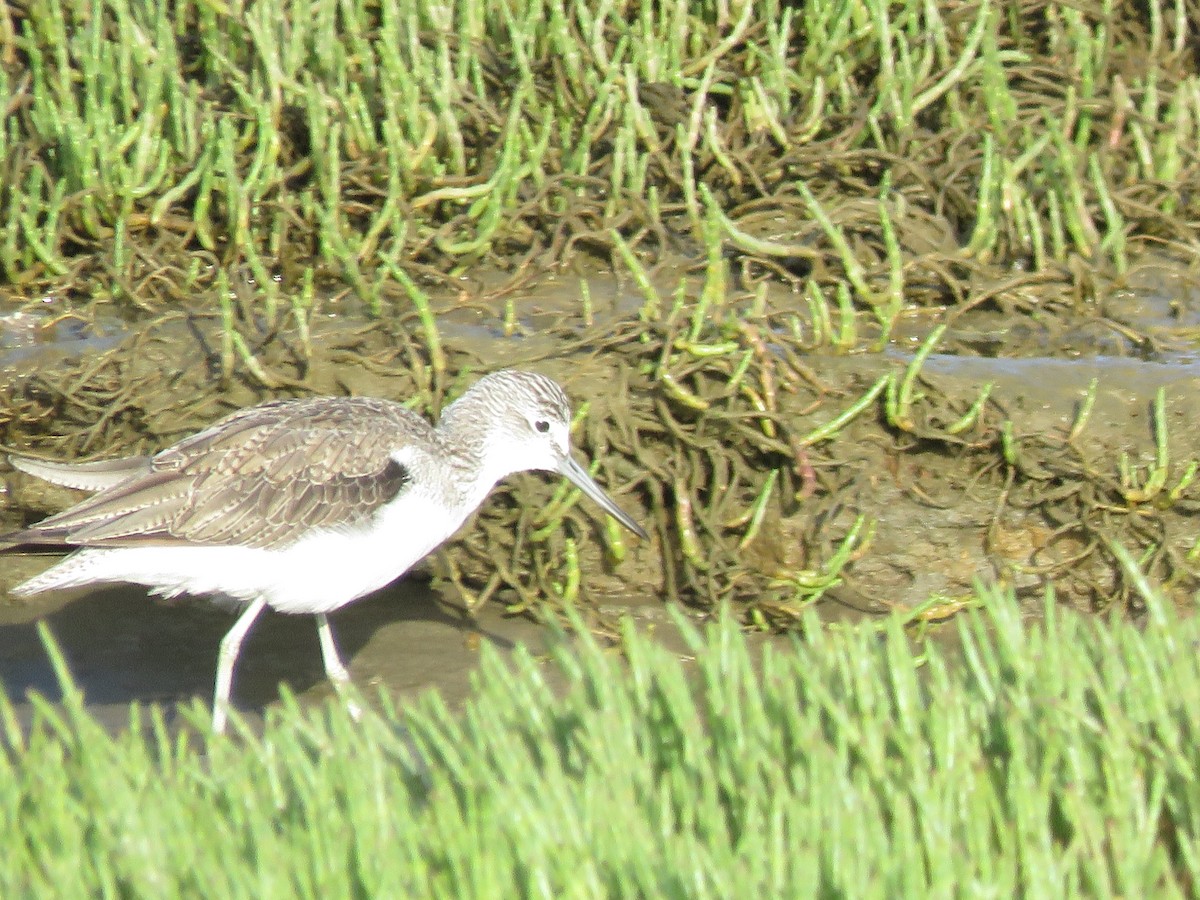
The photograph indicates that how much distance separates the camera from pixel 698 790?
335 centimetres

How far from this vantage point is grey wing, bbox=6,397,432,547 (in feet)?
16.9

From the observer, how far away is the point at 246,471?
527 centimetres

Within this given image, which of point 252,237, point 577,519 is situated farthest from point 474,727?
point 252,237

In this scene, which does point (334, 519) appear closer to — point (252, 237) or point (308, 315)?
point (308, 315)

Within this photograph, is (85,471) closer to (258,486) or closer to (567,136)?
(258,486)

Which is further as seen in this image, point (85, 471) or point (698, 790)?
point (85, 471)

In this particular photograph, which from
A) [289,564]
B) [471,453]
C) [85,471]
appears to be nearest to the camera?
[289,564]

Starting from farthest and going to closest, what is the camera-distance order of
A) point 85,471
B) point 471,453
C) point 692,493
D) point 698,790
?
point 692,493
point 471,453
point 85,471
point 698,790

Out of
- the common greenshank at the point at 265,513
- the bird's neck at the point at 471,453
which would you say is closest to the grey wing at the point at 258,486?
the common greenshank at the point at 265,513

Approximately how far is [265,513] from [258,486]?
92mm

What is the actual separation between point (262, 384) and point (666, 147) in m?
2.28

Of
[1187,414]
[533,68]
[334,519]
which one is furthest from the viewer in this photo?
[533,68]

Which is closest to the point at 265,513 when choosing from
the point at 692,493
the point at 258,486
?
the point at 258,486

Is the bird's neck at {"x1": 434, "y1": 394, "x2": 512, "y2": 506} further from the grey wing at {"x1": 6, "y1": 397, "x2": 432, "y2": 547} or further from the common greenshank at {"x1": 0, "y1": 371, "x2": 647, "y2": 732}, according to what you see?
the grey wing at {"x1": 6, "y1": 397, "x2": 432, "y2": 547}
